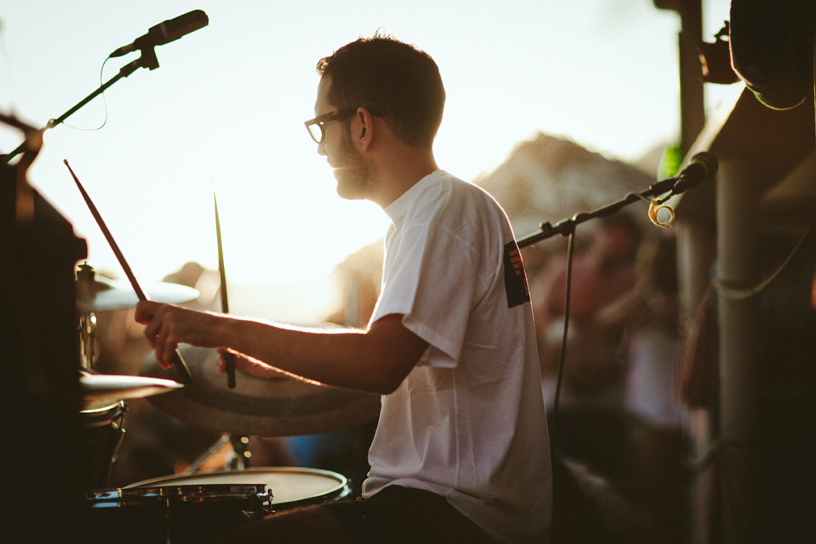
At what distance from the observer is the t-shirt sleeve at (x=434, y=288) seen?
3.42ft

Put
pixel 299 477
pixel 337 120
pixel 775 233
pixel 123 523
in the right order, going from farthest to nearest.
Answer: pixel 775 233, pixel 299 477, pixel 337 120, pixel 123 523

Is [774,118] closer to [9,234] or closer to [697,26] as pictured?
[697,26]

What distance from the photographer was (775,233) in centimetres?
432

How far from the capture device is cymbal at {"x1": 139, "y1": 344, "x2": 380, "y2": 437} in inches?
71.0

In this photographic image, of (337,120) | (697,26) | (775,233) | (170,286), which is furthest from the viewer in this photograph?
(775,233)

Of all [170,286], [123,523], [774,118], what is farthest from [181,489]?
[774,118]

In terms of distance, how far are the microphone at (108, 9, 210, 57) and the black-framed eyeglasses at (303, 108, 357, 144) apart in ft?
1.57

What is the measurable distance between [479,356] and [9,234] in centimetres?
84

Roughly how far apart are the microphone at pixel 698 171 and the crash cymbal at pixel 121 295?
158 centimetres

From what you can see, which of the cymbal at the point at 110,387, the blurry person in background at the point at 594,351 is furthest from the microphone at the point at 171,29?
the blurry person in background at the point at 594,351

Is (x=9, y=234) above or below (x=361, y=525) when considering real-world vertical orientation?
above

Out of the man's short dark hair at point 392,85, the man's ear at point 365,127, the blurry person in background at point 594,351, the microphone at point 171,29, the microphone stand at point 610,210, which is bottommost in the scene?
the blurry person in background at point 594,351

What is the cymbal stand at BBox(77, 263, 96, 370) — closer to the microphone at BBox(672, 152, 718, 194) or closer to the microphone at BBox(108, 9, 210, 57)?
the microphone at BBox(108, 9, 210, 57)

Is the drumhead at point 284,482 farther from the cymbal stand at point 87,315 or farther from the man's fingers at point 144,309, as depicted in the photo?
the man's fingers at point 144,309
